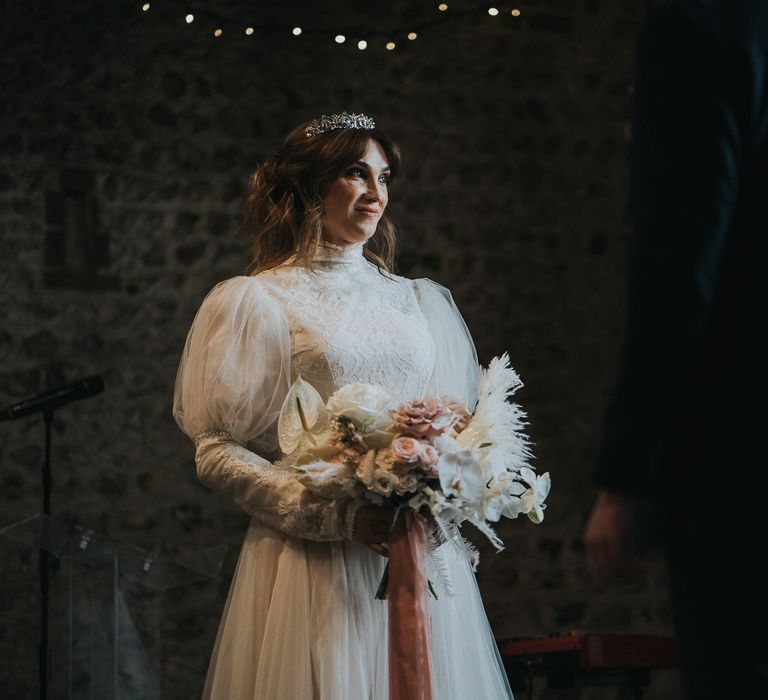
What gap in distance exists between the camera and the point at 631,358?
4.38 feet

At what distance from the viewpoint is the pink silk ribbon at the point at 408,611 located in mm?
2496

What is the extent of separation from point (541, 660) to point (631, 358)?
3237mm

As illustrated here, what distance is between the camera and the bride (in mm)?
2664

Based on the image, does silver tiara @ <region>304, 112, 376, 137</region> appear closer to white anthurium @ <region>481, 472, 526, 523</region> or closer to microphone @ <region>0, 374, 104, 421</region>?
white anthurium @ <region>481, 472, 526, 523</region>

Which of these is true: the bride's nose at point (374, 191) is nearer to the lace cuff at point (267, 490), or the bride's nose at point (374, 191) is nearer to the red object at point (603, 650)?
the lace cuff at point (267, 490)

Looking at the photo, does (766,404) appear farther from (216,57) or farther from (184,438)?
(216,57)

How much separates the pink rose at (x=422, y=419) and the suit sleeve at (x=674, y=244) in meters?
1.13

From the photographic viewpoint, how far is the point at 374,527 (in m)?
2.61

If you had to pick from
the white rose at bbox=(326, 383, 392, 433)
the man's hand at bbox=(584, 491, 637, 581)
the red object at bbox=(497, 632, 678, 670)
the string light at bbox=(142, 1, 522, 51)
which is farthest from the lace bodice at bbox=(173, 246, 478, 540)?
the string light at bbox=(142, 1, 522, 51)

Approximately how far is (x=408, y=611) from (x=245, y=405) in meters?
0.63

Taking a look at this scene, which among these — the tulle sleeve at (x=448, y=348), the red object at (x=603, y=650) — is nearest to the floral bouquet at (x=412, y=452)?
the tulle sleeve at (x=448, y=348)

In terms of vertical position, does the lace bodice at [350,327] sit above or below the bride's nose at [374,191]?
below

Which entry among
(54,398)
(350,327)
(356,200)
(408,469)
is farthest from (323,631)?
(54,398)

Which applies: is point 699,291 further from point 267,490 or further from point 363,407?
point 267,490
